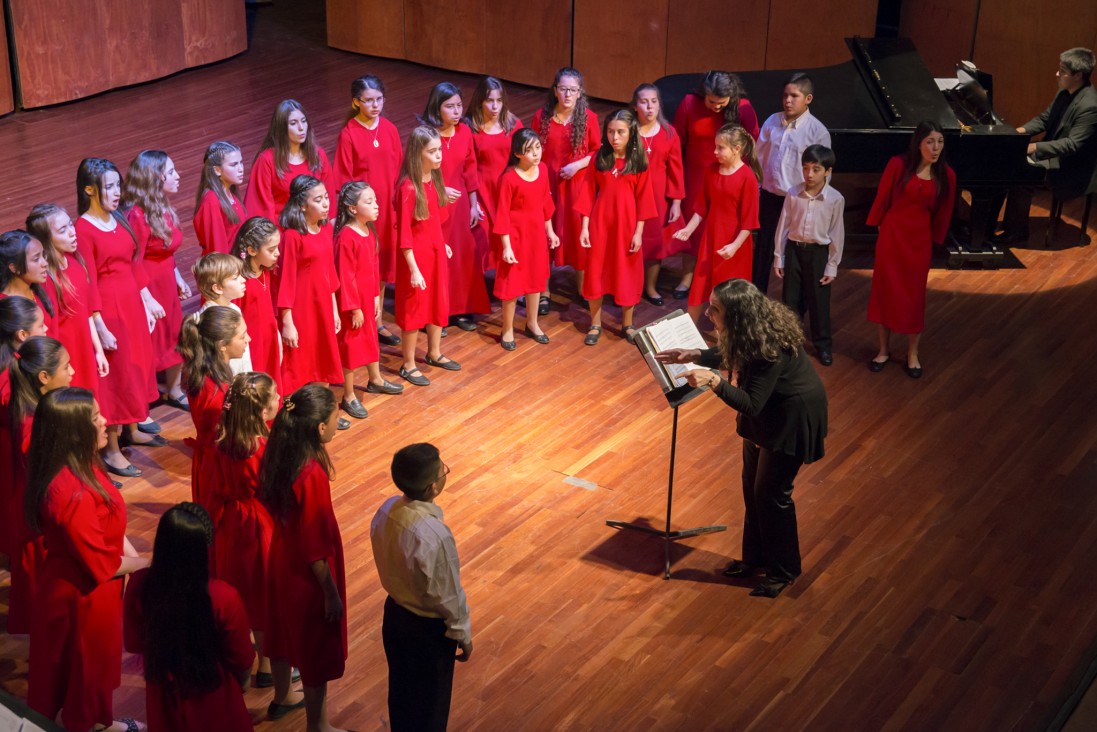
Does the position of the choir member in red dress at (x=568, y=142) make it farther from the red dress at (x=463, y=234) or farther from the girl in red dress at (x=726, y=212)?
the girl in red dress at (x=726, y=212)

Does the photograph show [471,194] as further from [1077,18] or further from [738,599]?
[1077,18]

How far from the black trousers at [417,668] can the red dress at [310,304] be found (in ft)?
7.42

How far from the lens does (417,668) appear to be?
12.1 feet

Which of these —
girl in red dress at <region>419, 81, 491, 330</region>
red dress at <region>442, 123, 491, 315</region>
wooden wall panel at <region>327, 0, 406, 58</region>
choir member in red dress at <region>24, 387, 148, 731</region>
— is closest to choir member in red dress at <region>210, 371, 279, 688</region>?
choir member in red dress at <region>24, 387, 148, 731</region>

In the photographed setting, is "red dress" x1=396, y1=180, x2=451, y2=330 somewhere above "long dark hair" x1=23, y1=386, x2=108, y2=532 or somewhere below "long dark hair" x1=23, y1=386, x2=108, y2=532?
below

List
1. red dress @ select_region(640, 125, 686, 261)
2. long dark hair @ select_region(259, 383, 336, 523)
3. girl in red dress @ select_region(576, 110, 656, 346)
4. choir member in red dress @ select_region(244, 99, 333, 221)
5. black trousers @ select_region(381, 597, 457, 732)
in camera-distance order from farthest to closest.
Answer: red dress @ select_region(640, 125, 686, 261) → girl in red dress @ select_region(576, 110, 656, 346) → choir member in red dress @ select_region(244, 99, 333, 221) → long dark hair @ select_region(259, 383, 336, 523) → black trousers @ select_region(381, 597, 457, 732)

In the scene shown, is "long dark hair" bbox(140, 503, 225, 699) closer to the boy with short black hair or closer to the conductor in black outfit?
the conductor in black outfit

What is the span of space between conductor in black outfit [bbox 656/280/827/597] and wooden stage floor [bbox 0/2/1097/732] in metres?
0.29

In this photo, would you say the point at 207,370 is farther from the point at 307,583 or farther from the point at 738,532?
the point at 738,532

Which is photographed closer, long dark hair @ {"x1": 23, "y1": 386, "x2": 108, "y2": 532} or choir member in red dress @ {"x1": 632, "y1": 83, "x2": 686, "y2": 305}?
long dark hair @ {"x1": 23, "y1": 386, "x2": 108, "y2": 532}

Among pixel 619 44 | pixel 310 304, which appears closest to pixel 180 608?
pixel 310 304

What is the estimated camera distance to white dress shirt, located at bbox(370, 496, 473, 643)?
3539 millimetres

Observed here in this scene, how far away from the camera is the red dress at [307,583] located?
381 centimetres

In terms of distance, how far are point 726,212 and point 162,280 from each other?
2864 mm
